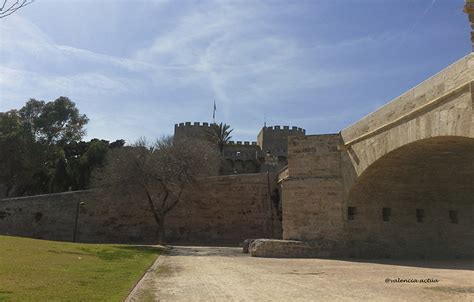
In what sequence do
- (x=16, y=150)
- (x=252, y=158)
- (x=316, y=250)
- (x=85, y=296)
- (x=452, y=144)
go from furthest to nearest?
1. (x=252, y=158)
2. (x=16, y=150)
3. (x=316, y=250)
4. (x=452, y=144)
5. (x=85, y=296)

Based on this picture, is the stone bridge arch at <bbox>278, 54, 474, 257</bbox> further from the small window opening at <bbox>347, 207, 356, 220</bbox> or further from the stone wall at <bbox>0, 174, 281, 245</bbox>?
the stone wall at <bbox>0, 174, 281, 245</bbox>

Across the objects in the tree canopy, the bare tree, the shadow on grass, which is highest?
the tree canopy

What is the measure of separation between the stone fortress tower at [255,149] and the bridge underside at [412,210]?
97.3ft

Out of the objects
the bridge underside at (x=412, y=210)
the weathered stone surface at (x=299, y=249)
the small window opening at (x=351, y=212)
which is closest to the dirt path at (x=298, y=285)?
the bridge underside at (x=412, y=210)

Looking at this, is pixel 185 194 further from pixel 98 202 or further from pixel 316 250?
pixel 316 250

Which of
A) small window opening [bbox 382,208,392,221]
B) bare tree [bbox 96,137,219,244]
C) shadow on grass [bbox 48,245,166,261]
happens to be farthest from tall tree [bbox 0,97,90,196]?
small window opening [bbox 382,208,392,221]

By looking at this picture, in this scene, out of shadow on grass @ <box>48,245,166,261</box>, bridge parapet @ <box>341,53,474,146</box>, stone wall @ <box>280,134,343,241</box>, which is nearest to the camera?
bridge parapet @ <box>341,53,474,146</box>

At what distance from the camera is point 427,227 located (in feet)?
53.1

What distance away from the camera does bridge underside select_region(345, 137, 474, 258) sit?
44.6 ft

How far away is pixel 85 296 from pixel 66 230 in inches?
900

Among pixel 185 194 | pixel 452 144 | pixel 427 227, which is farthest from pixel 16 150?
pixel 452 144

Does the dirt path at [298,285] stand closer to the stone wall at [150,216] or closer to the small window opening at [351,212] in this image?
the small window opening at [351,212]

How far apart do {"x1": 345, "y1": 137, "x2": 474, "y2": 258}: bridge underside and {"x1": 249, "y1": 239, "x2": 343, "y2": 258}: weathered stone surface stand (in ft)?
2.21

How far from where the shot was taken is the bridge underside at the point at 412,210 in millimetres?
13586
